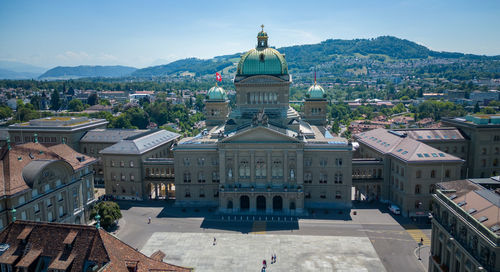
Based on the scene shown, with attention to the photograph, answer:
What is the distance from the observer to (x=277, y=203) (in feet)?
305

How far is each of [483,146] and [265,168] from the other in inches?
2498

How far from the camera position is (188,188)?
321 feet

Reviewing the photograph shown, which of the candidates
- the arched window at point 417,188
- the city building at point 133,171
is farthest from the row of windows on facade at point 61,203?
the arched window at point 417,188

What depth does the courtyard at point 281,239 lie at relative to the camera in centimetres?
6694

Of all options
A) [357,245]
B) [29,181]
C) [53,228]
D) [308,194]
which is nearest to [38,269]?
[53,228]

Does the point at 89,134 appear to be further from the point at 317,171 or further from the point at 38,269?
the point at 38,269

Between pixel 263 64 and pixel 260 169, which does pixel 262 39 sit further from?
pixel 260 169

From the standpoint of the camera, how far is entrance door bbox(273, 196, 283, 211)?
92.5 meters

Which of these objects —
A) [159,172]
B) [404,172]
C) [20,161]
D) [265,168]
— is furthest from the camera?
[159,172]

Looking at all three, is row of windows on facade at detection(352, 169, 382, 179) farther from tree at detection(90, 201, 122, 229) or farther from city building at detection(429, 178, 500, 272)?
tree at detection(90, 201, 122, 229)

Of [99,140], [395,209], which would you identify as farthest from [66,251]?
[99,140]

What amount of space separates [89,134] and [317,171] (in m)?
75.9

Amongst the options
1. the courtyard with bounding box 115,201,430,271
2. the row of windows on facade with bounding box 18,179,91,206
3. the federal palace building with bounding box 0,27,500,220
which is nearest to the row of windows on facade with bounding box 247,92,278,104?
the federal palace building with bounding box 0,27,500,220

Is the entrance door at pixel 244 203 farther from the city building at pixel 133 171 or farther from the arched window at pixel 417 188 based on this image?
the arched window at pixel 417 188
